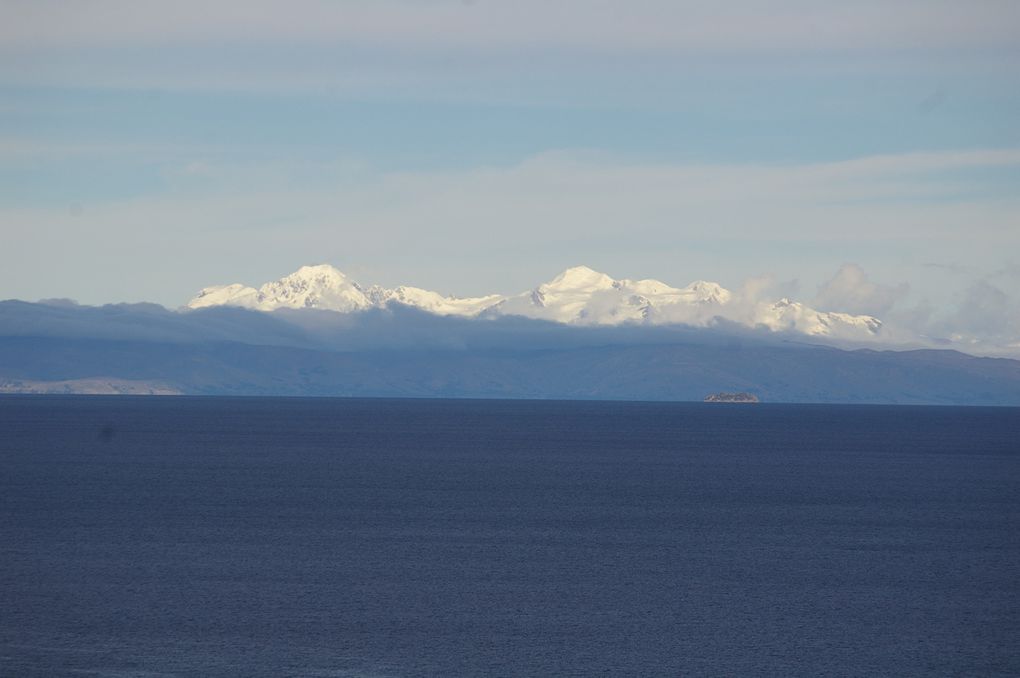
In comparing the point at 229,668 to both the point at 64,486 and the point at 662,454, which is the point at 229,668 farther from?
the point at 662,454

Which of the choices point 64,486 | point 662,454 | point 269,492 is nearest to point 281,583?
point 269,492

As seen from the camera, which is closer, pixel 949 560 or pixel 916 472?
pixel 949 560

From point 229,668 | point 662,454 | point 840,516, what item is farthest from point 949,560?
point 662,454

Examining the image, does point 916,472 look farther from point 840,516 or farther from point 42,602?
point 42,602

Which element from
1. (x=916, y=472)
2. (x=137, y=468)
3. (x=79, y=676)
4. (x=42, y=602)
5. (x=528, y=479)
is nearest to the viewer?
(x=79, y=676)

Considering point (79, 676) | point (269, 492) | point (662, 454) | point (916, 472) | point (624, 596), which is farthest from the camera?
point (662, 454)

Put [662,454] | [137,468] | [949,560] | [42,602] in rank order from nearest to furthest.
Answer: [42,602]
[949,560]
[137,468]
[662,454]
